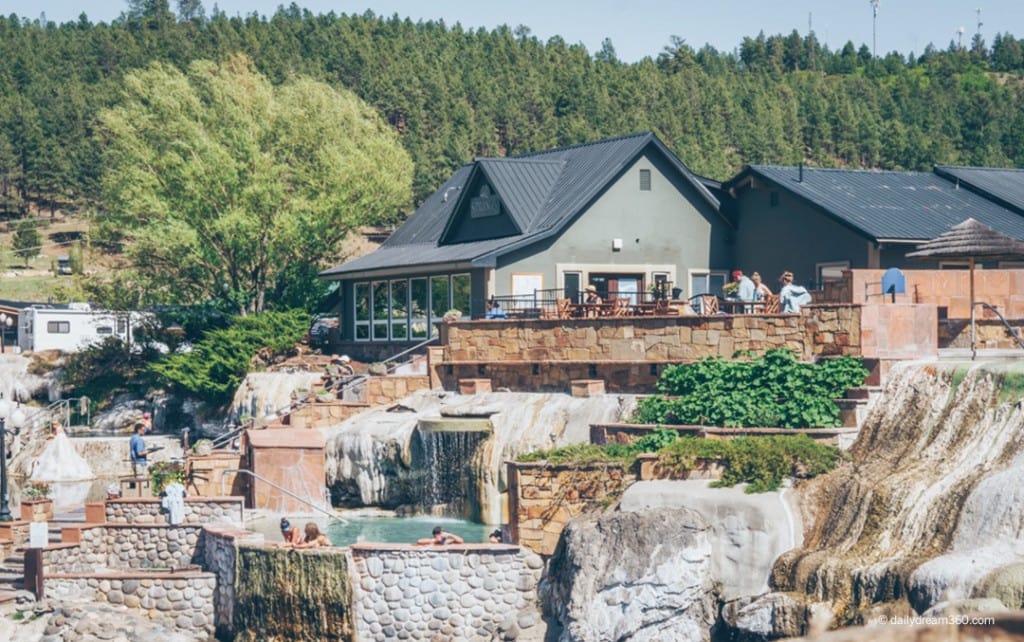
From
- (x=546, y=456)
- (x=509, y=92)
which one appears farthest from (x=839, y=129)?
(x=546, y=456)

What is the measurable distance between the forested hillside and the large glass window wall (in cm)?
3121

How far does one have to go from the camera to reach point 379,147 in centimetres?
4600

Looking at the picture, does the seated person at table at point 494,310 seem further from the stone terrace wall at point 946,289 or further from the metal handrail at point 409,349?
the stone terrace wall at point 946,289

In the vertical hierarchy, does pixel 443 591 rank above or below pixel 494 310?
below

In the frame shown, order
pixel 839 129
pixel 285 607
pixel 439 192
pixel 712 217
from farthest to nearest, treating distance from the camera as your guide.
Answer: pixel 839 129
pixel 439 192
pixel 712 217
pixel 285 607

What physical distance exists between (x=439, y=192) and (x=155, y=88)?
914 centimetres

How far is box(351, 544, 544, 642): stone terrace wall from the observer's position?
74.8ft

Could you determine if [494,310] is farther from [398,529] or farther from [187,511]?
[187,511]

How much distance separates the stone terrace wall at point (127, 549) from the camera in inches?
1077

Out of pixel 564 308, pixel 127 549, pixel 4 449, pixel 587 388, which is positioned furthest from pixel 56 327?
pixel 587 388

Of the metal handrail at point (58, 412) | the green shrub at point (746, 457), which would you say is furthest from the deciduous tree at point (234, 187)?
the green shrub at point (746, 457)

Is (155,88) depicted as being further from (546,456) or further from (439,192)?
(546,456)

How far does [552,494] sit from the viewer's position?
77.4ft

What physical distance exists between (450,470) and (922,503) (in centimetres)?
1113
